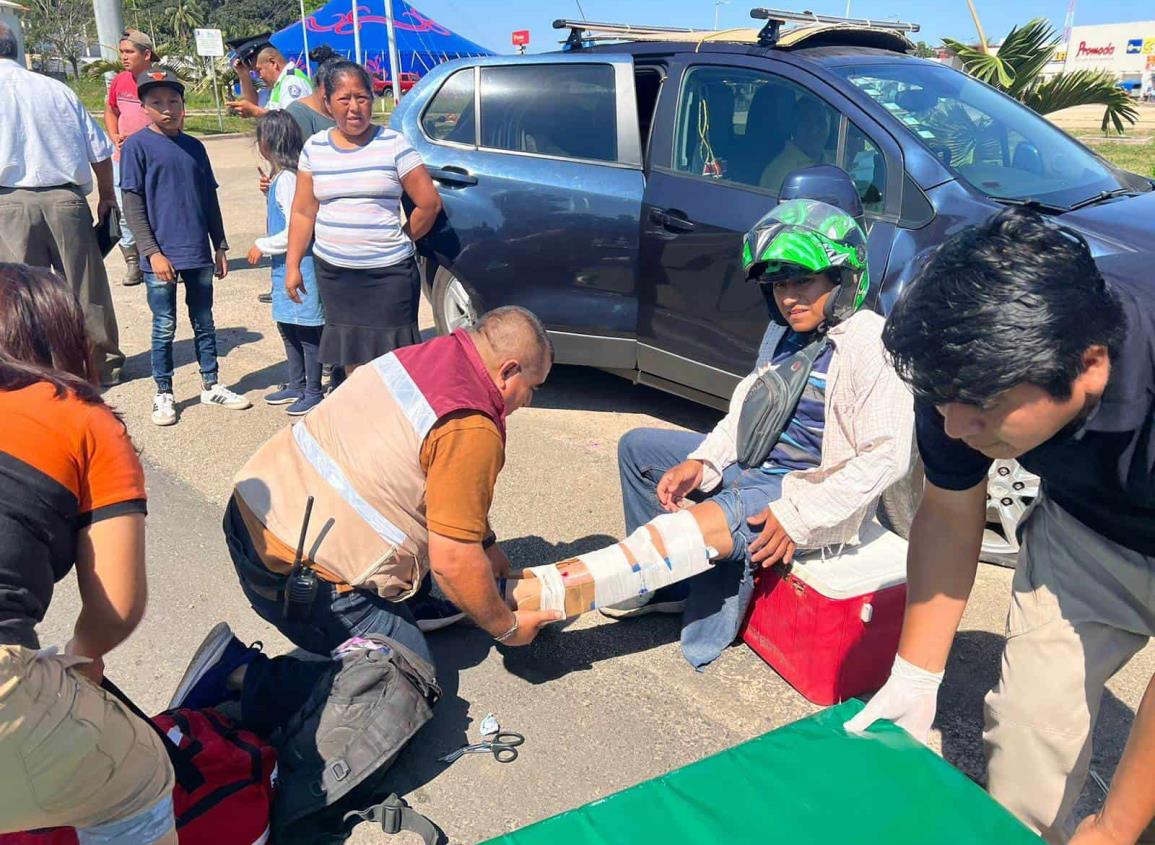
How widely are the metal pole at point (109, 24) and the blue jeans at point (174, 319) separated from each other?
9.19 metres

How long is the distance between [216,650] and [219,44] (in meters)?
15.4

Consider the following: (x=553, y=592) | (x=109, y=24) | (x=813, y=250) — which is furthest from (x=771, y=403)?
(x=109, y=24)

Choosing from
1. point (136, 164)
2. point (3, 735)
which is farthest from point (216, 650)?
point (136, 164)

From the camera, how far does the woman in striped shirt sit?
423cm

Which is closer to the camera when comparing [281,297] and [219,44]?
[281,297]

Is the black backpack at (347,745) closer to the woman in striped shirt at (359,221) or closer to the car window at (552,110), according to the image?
the woman in striped shirt at (359,221)

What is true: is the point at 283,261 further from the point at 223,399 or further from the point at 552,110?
the point at 552,110

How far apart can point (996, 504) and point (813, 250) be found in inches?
52.4

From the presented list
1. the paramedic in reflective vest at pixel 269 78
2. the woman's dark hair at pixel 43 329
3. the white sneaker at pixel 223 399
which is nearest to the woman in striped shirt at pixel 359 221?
the white sneaker at pixel 223 399

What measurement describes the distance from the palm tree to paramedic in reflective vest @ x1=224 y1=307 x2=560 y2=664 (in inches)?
231

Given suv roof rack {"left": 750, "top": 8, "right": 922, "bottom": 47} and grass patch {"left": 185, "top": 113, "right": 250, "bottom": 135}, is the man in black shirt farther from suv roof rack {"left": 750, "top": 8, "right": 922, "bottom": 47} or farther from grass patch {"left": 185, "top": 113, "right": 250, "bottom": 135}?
grass patch {"left": 185, "top": 113, "right": 250, "bottom": 135}

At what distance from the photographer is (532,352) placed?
231 cm

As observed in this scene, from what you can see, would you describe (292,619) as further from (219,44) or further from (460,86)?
(219,44)

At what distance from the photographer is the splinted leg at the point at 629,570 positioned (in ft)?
8.65
